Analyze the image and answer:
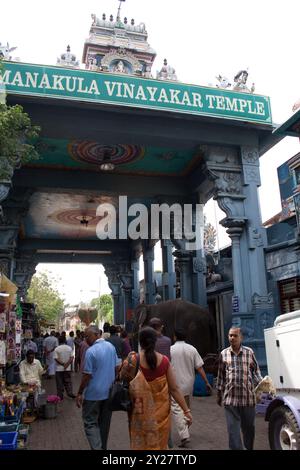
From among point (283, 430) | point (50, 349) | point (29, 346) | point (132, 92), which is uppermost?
point (132, 92)

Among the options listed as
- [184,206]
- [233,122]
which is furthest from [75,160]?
[233,122]

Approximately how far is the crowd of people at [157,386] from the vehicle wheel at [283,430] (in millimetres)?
357

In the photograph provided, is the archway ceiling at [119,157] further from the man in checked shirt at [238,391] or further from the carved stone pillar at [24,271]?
the carved stone pillar at [24,271]

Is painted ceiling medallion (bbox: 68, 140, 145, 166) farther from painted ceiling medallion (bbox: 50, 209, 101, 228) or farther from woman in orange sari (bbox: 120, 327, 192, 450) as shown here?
woman in orange sari (bbox: 120, 327, 192, 450)

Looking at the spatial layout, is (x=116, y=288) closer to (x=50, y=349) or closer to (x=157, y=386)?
(x=50, y=349)

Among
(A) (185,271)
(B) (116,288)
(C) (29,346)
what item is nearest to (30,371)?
(C) (29,346)

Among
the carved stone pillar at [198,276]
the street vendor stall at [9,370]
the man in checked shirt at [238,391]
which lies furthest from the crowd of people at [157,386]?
the carved stone pillar at [198,276]

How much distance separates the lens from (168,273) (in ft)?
53.8

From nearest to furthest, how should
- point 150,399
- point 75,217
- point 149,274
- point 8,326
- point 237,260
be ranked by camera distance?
point 150,399 < point 8,326 < point 237,260 < point 149,274 < point 75,217

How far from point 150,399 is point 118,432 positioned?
344cm

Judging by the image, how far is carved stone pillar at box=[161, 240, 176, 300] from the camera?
1619cm

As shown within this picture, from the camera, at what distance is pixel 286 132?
994cm

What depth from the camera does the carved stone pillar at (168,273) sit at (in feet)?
53.1
